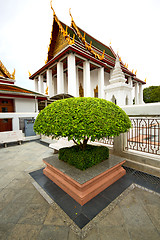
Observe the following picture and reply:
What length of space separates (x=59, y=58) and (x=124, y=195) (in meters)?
16.6

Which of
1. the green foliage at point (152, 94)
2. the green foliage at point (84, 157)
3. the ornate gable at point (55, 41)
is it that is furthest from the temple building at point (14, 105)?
the green foliage at point (152, 94)

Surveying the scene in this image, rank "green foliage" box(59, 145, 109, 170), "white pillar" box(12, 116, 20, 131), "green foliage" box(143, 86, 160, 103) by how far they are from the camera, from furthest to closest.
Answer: "green foliage" box(143, 86, 160, 103) → "white pillar" box(12, 116, 20, 131) → "green foliage" box(59, 145, 109, 170)

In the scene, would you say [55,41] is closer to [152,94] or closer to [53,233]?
[53,233]

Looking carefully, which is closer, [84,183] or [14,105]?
[84,183]

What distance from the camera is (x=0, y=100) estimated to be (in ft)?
35.5

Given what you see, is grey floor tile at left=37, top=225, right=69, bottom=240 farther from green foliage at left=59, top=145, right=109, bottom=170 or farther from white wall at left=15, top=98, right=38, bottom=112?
white wall at left=15, top=98, right=38, bottom=112

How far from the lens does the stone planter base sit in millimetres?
2479

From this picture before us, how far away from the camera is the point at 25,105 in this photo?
39.2ft

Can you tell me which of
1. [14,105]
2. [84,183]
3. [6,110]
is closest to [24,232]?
[84,183]

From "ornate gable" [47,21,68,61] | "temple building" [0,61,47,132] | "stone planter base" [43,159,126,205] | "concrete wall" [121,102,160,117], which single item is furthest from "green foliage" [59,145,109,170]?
"ornate gable" [47,21,68,61]

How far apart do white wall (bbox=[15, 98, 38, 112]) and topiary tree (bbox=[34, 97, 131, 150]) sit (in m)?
10.0

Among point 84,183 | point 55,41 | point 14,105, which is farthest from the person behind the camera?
point 55,41

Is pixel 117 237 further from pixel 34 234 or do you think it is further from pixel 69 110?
pixel 69 110

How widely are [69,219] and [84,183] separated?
669 mm
